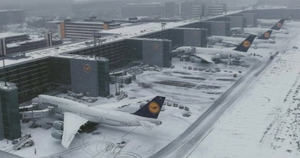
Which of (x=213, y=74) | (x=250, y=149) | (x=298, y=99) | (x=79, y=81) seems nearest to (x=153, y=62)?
(x=213, y=74)

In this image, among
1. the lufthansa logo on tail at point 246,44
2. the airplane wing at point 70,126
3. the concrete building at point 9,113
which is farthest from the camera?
the lufthansa logo on tail at point 246,44

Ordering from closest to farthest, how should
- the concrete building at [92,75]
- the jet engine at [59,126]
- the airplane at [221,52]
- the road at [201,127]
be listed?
the road at [201,127], the jet engine at [59,126], the concrete building at [92,75], the airplane at [221,52]

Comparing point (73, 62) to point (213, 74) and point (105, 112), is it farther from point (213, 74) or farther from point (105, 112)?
point (213, 74)

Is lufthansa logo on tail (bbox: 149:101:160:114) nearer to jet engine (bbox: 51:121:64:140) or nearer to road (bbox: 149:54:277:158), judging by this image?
road (bbox: 149:54:277:158)

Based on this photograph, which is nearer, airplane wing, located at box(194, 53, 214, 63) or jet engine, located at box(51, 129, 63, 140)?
jet engine, located at box(51, 129, 63, 140)

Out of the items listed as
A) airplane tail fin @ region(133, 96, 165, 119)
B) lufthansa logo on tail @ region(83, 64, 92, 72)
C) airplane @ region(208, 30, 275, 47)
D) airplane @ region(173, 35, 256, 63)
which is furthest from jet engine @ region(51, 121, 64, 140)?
airplane @ region(208, 30, 275, 47)

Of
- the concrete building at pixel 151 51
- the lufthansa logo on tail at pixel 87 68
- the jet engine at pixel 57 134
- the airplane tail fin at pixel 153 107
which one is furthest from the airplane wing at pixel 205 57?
the jet engine at pixel 57 134

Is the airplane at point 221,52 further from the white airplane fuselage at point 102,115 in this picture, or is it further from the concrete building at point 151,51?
the white airplane fuselage at point 102,115
